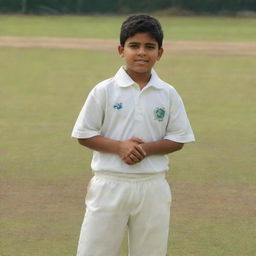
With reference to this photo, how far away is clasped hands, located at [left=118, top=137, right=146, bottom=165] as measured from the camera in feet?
13.6

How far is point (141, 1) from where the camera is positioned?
120 ft

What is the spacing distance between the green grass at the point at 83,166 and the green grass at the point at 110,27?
8598mm

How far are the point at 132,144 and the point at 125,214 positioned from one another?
0.31m

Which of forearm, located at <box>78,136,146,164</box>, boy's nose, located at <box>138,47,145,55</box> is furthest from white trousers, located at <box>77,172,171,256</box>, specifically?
boy's nose, located at <box>138,47,145,55</box>

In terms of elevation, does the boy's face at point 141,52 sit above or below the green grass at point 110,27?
above

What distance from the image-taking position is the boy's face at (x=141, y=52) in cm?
427

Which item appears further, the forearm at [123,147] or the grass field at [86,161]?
the grass field at [86,161]

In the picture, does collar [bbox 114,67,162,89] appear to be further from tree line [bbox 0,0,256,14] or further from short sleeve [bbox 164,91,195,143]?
tree line [bbox 0,0,256,14]

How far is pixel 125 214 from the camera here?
13.8 ft

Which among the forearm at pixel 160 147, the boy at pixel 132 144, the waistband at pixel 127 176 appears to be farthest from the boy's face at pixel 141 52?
the waistband at pixel 127 176

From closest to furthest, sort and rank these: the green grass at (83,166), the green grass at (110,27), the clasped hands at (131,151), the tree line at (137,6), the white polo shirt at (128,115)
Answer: the clasped hands at (131,151)
the white polo shirt at (128,115)
the green grass at (83,166)
the green grass at (110,27)
the tree line at (137,6)

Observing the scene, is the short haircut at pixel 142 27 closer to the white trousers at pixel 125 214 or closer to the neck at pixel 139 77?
the neck at pixel 139 77

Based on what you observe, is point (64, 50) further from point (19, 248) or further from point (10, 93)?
point (19, 248)

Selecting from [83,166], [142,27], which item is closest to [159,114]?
[142,27]
